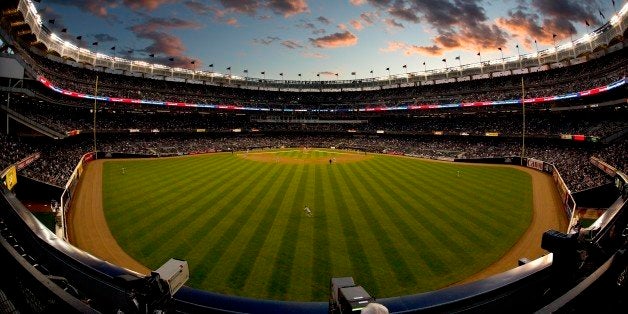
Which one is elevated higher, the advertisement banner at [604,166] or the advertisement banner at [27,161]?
the advertisement banner at [27,161]

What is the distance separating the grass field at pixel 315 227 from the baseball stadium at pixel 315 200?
15 cm

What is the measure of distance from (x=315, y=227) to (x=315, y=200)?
23.7ft

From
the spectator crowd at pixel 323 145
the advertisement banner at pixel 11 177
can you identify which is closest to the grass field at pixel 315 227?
the spectator crowd at pixel 323 145

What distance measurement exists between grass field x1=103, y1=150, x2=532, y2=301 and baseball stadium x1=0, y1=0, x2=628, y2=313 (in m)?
0.15

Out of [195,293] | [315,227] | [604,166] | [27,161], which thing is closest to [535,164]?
[604,166]

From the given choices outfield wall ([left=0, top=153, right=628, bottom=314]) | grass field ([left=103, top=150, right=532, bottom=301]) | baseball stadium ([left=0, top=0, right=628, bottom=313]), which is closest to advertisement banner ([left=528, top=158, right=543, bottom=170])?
baseball stadium ([left=0, top=0, right=628, bottom=313])

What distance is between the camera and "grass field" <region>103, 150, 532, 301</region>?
15312 millimetres

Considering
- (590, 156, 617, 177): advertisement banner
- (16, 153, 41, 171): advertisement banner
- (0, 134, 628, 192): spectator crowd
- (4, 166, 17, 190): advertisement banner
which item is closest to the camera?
(4, 166, 17, 190): advertisement banner

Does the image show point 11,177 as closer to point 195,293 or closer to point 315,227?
point 315,227

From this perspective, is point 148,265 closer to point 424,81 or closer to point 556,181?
point 556,181

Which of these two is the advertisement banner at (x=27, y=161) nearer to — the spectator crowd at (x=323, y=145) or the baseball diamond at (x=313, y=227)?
the spectator crowd at (x=323, y=145)

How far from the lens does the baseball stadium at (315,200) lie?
4625 mm

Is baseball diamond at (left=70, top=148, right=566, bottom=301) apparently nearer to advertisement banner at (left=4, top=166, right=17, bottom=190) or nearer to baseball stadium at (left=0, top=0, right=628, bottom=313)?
baseball stadium at (left=0, top=0, right=628, bottom=313)

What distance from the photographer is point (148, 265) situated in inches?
642
